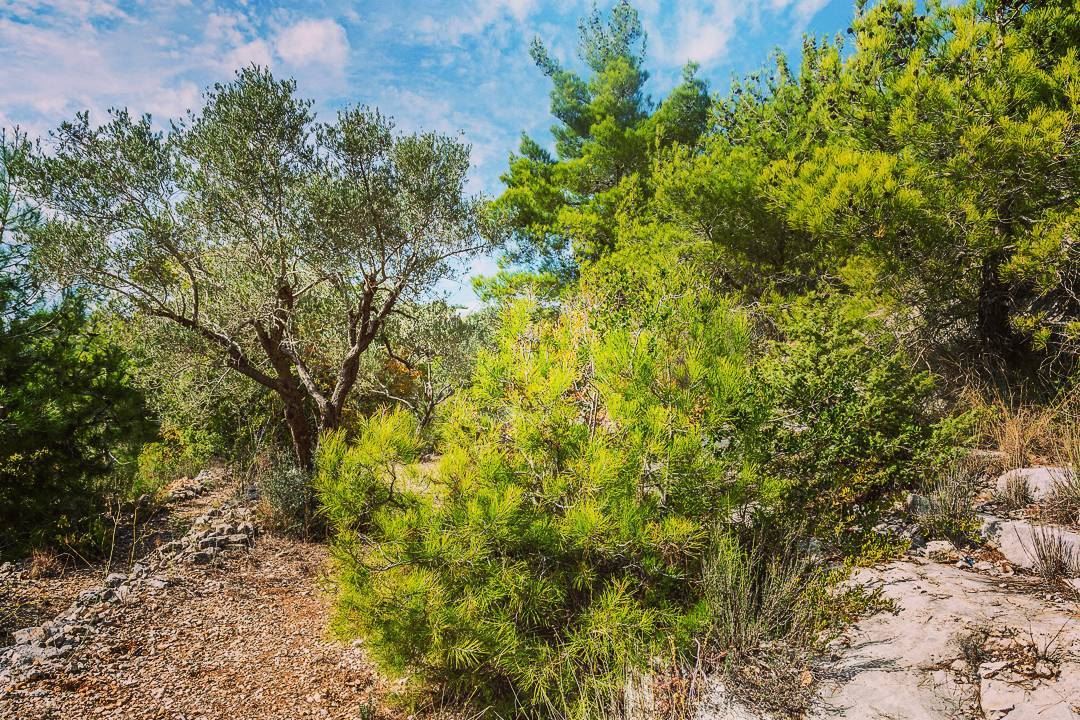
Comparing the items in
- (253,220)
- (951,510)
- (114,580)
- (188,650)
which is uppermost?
(253,220)

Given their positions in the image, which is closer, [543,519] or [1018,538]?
[543,519]

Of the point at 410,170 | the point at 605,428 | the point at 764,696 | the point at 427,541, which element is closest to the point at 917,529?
the point at 764,696

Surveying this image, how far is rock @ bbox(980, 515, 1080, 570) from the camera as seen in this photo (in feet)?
11.6

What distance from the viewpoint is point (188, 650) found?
158 inches

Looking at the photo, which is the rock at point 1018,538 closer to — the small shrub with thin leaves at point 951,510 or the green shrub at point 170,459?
the small shrub with thin leaves at point 951,510

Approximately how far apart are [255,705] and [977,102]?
25.2ft

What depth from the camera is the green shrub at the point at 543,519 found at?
317cm

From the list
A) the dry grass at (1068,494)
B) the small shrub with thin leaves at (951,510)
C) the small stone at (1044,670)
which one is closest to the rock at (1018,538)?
the small shrub with thin leaves at (951,510)

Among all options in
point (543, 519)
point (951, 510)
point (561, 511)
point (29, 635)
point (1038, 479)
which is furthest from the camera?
point (1038, 479)

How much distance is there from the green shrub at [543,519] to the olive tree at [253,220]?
3.88 meters

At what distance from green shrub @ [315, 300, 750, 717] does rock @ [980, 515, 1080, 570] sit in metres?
2.06

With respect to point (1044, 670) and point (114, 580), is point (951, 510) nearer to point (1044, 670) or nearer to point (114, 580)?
point (1044, 670)

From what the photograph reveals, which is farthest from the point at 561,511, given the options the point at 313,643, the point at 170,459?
the point at 170,459

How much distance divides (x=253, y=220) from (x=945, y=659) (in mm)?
7543
